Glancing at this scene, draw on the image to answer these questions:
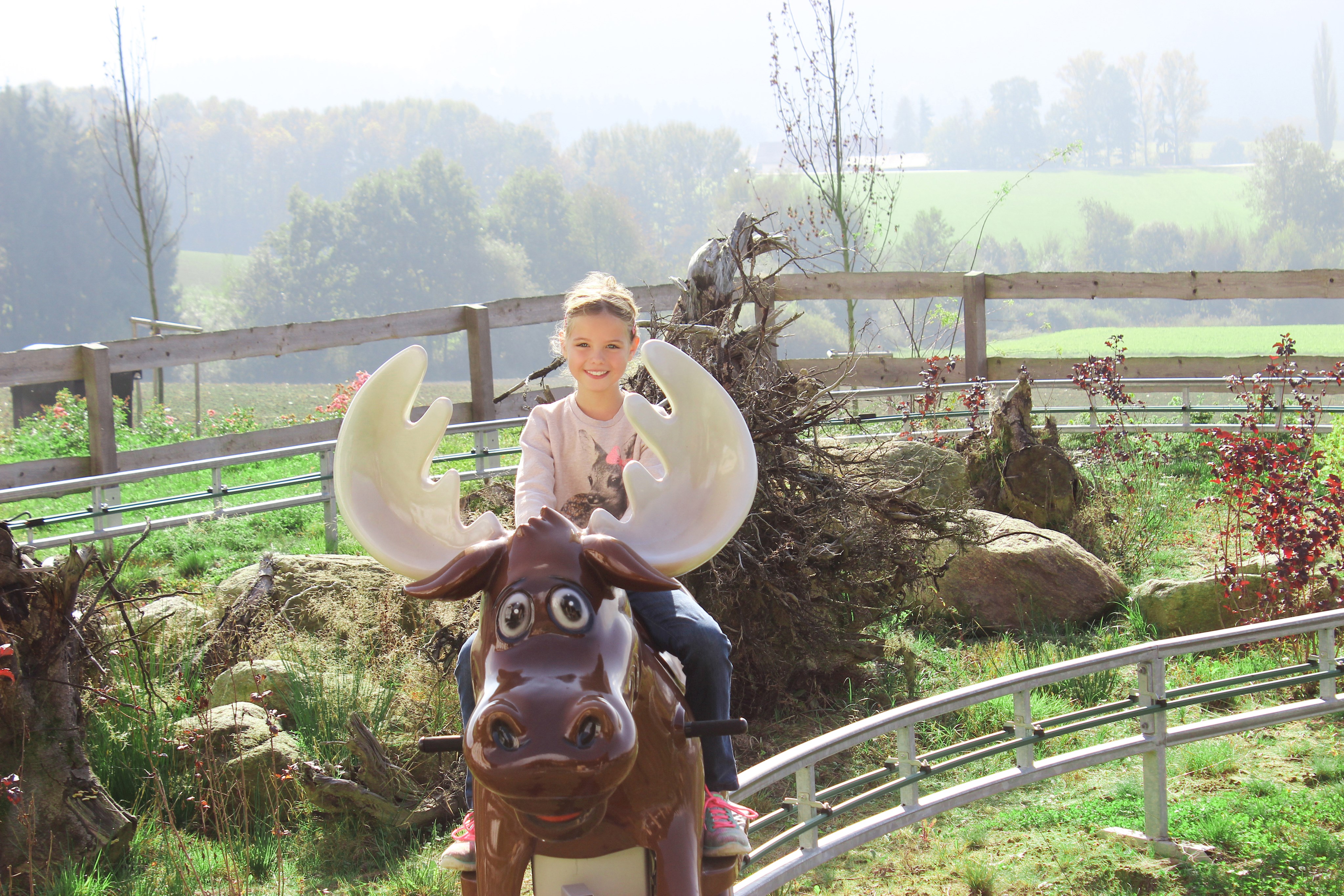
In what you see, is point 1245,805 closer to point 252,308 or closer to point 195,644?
point 195,644

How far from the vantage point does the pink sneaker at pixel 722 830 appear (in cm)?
207

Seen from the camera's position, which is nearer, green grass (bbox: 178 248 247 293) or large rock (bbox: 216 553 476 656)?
large rock (bbox: 216 553 476 656)

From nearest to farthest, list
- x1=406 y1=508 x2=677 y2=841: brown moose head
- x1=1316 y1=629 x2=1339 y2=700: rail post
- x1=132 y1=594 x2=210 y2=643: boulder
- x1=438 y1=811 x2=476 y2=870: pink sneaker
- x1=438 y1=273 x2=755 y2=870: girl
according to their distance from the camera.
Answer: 1. x1=406 y1=508 x2=677 y2=841: brown moose head
2. x1=438 y1=811 x2=476 y2=870: pink sneaker
3. x1=438 y1=273 x2=755 y2=870: girl
4. x1=1316 y1=629 x2=1339 y2=700: rail post
5. x1=132 y1=594 x2=210 y2=643: boulder

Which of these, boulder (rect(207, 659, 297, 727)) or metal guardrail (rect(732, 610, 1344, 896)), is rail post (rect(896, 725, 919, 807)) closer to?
metal guardrail (rect(732, 610, 1344, 896))

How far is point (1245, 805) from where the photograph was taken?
430 centimetres

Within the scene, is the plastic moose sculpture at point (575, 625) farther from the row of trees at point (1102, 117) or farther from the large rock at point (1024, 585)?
the row of trees at point (1102, 117)

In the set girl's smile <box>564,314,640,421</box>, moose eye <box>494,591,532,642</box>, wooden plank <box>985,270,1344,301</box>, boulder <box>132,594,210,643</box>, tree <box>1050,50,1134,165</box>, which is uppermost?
tree <box>1050,50,1134,165</box>

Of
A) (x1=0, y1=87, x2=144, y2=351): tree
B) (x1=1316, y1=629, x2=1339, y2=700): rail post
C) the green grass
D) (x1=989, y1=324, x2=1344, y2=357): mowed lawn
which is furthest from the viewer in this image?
the green grass

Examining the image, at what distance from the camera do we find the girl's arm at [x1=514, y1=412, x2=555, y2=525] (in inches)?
90.4

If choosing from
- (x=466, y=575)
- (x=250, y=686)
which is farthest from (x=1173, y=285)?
(x=466, y=575)

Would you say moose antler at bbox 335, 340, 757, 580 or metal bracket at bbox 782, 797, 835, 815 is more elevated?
moose antler at bbox 335, 340, 757, 580

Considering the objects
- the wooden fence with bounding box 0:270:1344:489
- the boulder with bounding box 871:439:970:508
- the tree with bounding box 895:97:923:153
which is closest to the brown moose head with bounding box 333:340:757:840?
the wooden fence with bounding box 0:270:1344:489

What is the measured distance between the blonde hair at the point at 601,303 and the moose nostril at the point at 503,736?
115cm

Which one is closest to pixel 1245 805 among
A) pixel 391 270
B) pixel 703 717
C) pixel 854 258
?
pixel 703 717
